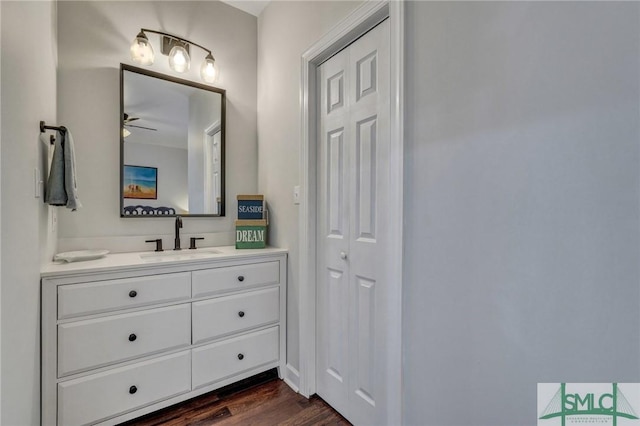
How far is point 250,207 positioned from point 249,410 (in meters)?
1.30

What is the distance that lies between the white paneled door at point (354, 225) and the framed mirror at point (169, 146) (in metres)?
0.96

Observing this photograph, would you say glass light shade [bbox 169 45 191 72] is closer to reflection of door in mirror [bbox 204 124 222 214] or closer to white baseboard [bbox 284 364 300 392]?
reflection of door in mirror [bbox 204 124 222 214]

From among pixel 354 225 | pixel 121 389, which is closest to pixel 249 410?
pixel 121 389

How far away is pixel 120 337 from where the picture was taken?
1.52m

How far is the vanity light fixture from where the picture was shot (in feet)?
6.33

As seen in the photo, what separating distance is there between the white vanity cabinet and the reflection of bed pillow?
0.31m

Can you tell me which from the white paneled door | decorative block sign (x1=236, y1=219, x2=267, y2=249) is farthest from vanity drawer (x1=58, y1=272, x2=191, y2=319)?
the white paneled door

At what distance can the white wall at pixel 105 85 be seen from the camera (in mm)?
1782

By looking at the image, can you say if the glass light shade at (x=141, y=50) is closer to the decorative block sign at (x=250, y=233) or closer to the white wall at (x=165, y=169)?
the white wall at (x=165, y=169)

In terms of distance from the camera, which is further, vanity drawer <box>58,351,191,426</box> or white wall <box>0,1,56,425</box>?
vanity drawer <box>58,351,191,426</box>

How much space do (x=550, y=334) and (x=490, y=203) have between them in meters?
0.42

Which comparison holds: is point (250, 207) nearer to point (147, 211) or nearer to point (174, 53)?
point (147, 211)

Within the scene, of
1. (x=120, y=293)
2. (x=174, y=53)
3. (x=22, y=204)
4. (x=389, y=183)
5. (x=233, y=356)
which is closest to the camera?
(x=22, y=204)

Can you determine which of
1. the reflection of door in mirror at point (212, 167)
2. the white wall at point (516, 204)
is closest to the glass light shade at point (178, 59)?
the reflection of door in mirror at point (212, 167)
